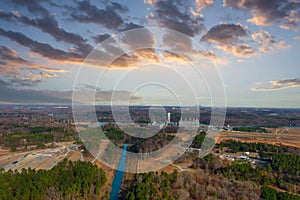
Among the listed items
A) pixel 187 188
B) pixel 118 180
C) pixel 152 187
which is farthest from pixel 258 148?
pixel 152 187

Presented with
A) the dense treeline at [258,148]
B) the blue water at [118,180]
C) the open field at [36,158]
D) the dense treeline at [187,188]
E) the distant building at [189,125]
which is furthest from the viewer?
the distant building at [189,125]

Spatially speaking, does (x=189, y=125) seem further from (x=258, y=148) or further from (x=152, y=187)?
(x=152, y=187)

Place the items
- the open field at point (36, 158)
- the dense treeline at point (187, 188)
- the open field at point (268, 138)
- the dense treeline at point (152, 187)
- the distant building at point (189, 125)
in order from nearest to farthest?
the dense treeline at point (152, 187)
the dense treeline at point (187, 188)
the open field at point (36, 158)
the distant building at point (189, 125)
the open field at point (268, 138)

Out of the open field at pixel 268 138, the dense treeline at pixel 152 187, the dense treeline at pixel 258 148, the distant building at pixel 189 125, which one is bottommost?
the open field at pixel 268 138

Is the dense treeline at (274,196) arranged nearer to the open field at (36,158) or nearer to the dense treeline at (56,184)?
the dense treeline at (56,184)

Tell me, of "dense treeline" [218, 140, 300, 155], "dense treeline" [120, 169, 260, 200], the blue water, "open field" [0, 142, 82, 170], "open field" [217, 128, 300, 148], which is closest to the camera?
"dense treeline" [120, 169, 260, 200]

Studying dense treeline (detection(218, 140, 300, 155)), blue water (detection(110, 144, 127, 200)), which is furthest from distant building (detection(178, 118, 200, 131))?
blue water (detection(110, 144, 127, 200))

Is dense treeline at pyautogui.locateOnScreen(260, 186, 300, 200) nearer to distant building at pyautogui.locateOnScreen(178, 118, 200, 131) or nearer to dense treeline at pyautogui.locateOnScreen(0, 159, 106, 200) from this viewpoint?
dense treeline at pyautogui.locateOnScreen(0, 159, 106, 200)

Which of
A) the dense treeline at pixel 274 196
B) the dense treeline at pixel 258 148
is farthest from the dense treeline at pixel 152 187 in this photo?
the dense treeline at pixel 258 148
